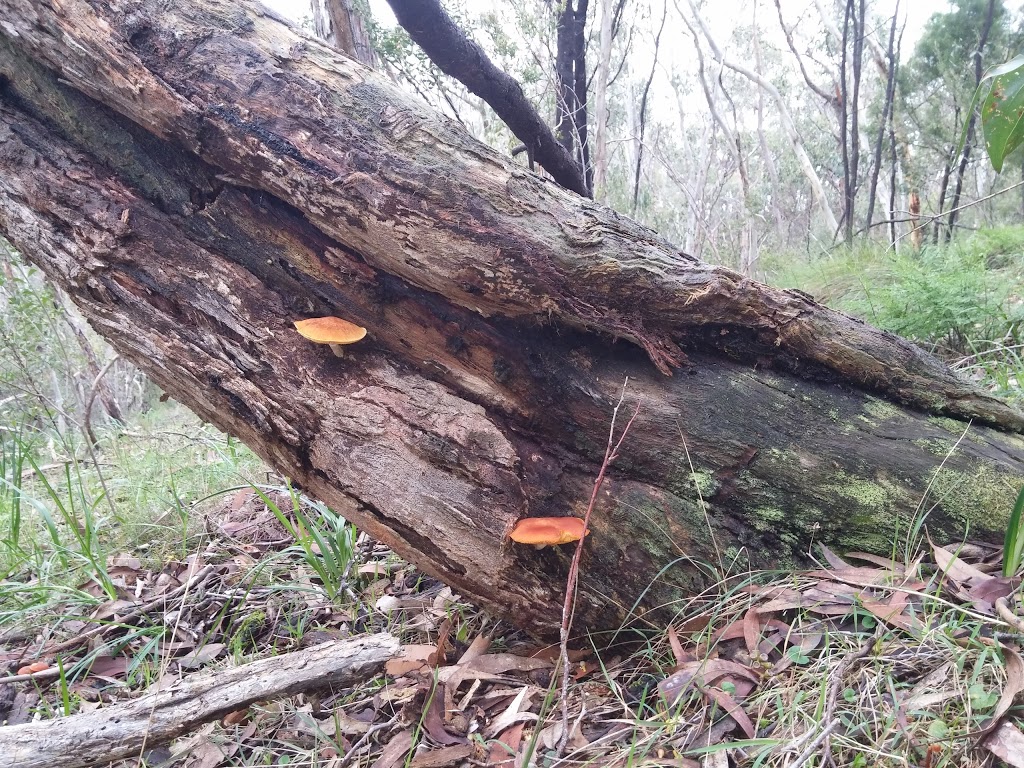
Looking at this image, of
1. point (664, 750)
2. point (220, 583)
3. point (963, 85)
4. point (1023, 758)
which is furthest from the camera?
point (963, 85)

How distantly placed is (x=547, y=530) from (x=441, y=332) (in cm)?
85

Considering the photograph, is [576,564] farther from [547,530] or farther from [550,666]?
[550,666]

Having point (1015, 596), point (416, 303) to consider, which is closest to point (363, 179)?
point (416, 303)

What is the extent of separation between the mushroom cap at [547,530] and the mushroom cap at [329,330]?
87 cm

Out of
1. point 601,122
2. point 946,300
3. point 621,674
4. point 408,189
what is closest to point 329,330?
point 408,189

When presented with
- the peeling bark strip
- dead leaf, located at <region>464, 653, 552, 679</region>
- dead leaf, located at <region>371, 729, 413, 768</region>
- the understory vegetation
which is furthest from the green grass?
dead leaf, located at <region>371, 729, 413, 768</region>

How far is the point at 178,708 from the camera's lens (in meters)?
1.62

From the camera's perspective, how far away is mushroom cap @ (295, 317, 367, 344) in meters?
1.98

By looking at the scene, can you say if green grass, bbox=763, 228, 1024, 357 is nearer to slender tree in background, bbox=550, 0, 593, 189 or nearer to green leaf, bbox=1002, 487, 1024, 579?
green leaf, bbox=1002, 487, 1024, 579

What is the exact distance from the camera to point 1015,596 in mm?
1516

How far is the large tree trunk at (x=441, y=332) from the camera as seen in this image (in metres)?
1.89

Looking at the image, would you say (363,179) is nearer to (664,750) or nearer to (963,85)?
(664,750)

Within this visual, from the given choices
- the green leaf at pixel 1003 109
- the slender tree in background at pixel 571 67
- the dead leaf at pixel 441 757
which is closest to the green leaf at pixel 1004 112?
the green leaf at pixel 1003 109

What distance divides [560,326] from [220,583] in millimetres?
2049
